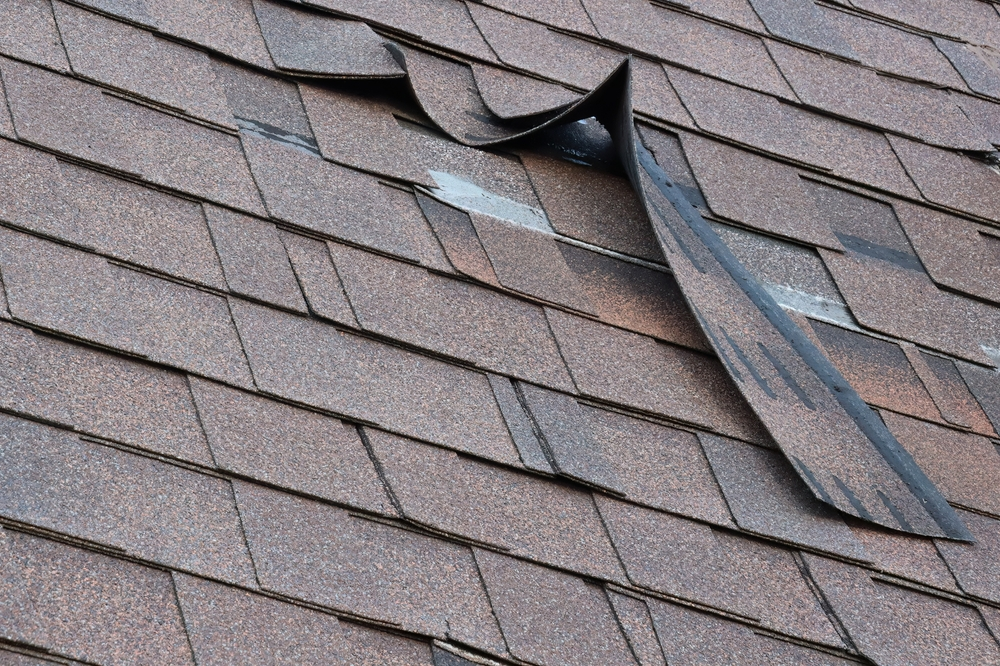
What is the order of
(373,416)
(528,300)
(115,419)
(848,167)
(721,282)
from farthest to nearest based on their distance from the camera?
(848,167) < (721,282) < (528,300) < (373,416) < (115,419)

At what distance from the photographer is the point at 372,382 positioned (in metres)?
2.15

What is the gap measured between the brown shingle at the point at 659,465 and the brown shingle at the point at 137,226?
0.79 m

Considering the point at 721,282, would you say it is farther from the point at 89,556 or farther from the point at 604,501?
the point at 89,556

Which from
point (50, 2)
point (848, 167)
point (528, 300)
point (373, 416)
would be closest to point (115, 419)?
point (373, 416)

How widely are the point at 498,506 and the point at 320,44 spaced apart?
126 centimetres

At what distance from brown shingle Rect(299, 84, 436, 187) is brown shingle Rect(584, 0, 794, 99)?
2.58 feet

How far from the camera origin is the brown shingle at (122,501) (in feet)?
5.86

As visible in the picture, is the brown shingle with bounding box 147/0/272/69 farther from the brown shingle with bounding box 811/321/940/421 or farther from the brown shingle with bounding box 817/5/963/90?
the brown shingle with bounding box 817/5/963/90

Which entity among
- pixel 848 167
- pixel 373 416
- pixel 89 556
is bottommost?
pixel 89 556

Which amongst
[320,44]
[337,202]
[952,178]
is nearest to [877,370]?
[952,178]

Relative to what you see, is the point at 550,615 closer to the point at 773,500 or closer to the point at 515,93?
the point at 773,500

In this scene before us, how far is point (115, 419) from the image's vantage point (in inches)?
75.9

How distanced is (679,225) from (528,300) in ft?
1.55

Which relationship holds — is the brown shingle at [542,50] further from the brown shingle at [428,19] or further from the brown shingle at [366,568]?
the brown shingle at [366,568]
